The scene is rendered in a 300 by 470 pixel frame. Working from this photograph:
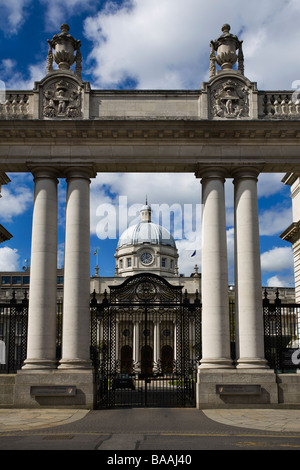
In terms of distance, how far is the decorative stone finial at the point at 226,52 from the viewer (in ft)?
83.6

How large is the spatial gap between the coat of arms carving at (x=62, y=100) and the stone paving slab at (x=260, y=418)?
14349mm

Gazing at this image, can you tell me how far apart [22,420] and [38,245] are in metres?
7.82

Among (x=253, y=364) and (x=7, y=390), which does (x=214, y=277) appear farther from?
(x=7, y=390)

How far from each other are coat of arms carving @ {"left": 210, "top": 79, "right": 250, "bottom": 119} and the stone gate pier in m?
0.05

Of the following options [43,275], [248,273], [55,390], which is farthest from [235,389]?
[43,275]

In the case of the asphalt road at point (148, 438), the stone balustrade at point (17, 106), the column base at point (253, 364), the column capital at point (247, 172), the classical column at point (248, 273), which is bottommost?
the asphalt road at point (148, 438)

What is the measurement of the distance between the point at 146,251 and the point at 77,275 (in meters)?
97.8

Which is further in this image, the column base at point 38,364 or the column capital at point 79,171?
the column capital at point 79,171

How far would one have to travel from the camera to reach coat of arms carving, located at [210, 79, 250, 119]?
24.6m

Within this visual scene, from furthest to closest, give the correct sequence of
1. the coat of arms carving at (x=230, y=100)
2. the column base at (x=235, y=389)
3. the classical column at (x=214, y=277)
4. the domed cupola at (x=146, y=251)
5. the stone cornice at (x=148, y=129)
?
the domed cupola at (x=146, y=251), the coat of arms carving at (x=230, y=100), the stone cornice at (x=148, y=129), the classical column at (x=214, y=277), the column base at (x=235, y=389)

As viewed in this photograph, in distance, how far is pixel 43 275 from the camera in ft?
75.5

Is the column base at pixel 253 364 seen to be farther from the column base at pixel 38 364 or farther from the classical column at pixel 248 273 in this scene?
the column base at pixel 38 364

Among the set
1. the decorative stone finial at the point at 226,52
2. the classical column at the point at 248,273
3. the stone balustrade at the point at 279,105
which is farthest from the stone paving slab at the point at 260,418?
the decorative stone finial at the point at 226,52
